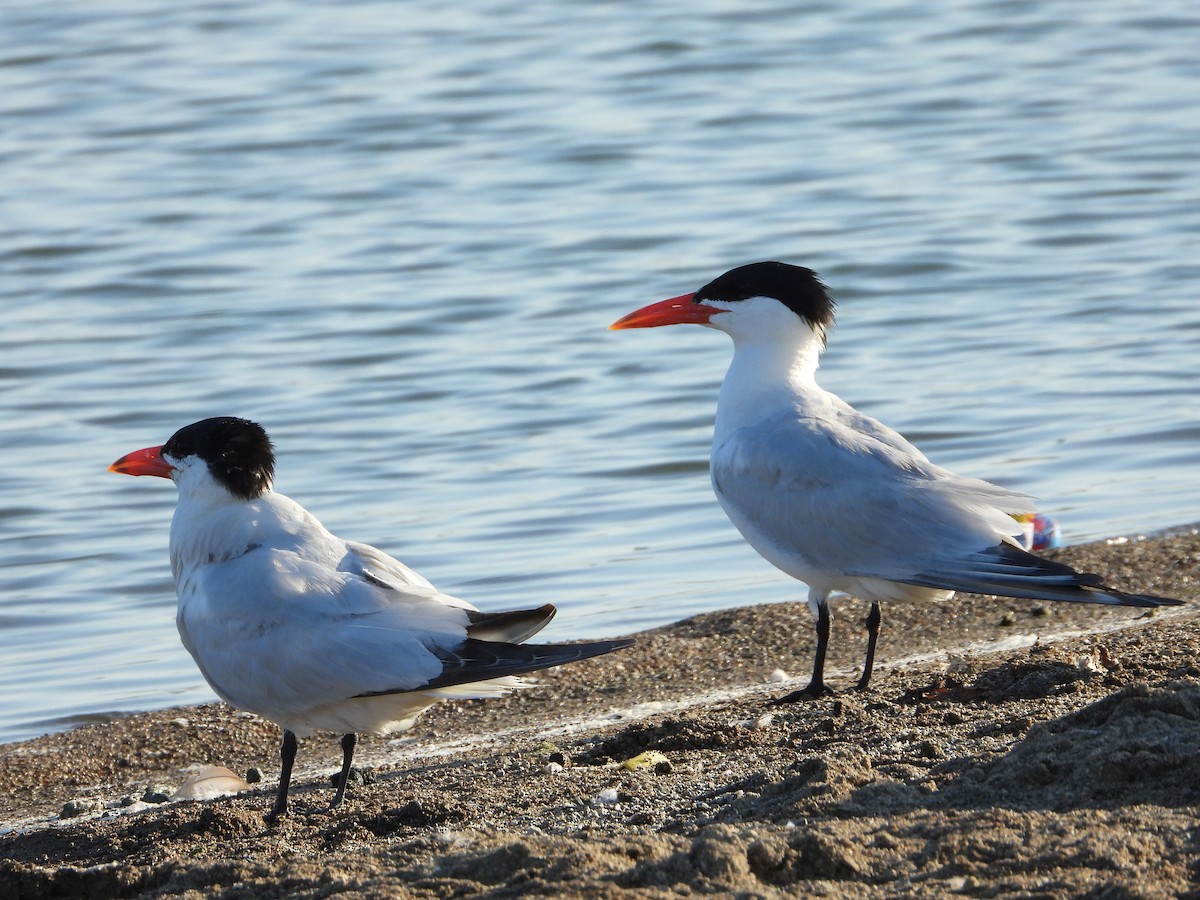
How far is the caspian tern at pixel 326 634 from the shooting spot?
4.79m

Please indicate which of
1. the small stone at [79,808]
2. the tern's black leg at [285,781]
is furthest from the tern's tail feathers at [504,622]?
the small stone at [79,808]

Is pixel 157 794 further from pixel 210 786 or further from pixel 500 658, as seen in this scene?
pixel 500 658

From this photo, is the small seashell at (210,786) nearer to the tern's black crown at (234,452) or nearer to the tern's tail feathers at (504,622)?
the tern's black crown at (234,452)

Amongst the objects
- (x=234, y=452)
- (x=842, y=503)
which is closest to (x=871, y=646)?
(x=842, y=503)

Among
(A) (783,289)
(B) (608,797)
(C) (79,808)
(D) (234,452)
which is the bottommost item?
(C) (79,808)

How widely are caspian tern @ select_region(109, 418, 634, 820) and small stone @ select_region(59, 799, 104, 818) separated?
66cm

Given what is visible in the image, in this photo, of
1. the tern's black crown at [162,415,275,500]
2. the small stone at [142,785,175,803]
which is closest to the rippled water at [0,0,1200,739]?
the small stone at [142,785,175,803]

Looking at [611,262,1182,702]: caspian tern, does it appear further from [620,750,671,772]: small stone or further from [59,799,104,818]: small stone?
[59,799,104,818]: small stone

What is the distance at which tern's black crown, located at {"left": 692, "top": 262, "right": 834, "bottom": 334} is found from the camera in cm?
633

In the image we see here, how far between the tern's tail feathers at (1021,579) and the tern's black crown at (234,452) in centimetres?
198

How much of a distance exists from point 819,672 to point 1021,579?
76 cm

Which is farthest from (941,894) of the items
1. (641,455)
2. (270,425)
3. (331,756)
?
(270,425)

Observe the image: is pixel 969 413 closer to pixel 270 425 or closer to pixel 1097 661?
pixel 270 425

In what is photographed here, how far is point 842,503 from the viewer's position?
5688mm
